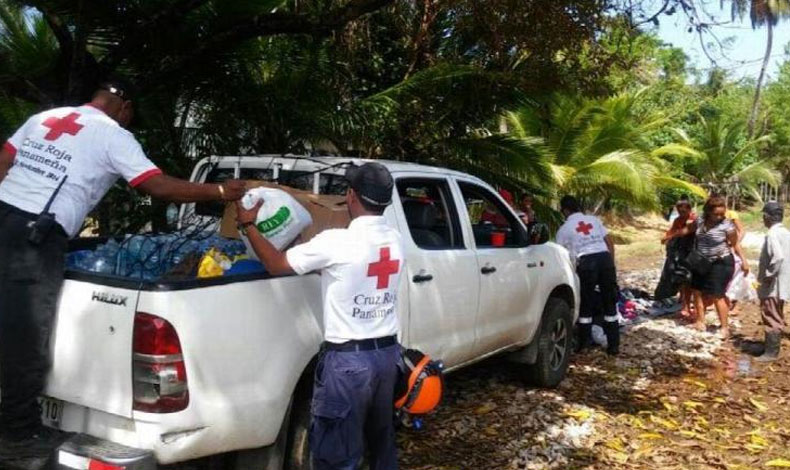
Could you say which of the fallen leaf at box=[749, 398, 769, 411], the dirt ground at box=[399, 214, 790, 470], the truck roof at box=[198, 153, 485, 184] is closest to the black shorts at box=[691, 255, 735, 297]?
the dirt ground at box=[399, 214, 790, 470]

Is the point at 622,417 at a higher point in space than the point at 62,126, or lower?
lower

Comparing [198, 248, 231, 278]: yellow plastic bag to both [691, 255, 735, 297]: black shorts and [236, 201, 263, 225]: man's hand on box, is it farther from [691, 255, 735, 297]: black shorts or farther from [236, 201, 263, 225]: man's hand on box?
[691, 255, 735, 297]: black shorts

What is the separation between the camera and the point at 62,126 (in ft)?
10.7

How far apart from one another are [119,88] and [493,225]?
3.23 m

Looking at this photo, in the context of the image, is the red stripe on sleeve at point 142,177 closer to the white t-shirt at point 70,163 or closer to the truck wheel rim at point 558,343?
the white t-shirt at point 70,163

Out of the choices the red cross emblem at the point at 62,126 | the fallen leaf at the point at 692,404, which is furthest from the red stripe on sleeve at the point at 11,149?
the fallen leaf at the point at 692,404

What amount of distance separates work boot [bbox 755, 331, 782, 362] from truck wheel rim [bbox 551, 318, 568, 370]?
2743 mm

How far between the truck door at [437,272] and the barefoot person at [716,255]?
5047mm

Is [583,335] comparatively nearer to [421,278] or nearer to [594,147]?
[421,278]

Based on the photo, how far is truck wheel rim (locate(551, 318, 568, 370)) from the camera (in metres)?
6.24

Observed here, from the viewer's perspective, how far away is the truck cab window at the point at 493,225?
5355 millimetres

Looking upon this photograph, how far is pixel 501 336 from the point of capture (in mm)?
5336

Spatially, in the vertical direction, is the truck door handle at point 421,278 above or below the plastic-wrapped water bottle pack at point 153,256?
below

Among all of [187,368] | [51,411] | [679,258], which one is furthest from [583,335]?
[51,411]
